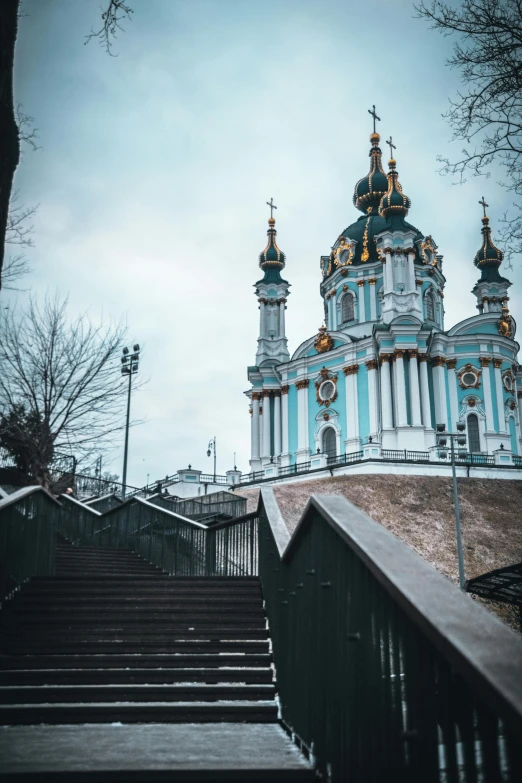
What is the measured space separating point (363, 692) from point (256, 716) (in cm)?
265

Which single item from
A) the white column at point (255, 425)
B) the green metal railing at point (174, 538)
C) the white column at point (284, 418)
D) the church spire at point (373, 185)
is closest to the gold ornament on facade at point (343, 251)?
the church spire at point (373, 185)

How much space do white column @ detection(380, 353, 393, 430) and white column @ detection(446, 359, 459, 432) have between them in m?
4.19

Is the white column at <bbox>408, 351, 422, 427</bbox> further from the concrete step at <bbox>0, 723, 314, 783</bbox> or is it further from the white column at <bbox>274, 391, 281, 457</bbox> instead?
the concrete step at <bbox>0, 723, 314, 783</bbox>

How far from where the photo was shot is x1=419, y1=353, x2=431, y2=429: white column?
42250 millimetres

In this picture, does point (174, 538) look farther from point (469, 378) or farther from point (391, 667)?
point (469, 378)

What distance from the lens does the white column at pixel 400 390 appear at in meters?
41.6

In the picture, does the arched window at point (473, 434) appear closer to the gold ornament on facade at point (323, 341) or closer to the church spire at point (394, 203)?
the gold ornament on facade at point (323, 341)

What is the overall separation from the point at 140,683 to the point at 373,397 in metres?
38.5

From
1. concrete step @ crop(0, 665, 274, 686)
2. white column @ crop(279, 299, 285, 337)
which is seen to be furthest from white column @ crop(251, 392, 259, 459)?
concrete step @ crop(0, 665, 274, 686)

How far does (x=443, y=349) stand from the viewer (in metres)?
44.5

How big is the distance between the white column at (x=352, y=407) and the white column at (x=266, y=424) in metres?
7.33

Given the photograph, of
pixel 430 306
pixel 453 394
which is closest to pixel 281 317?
pixel 430 306

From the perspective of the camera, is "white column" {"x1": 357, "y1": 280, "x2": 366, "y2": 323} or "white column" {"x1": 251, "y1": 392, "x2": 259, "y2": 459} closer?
"white column" {"x1": 357, "y1": 280, "x2": 366, "y2": 323}

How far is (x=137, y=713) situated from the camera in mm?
5465
